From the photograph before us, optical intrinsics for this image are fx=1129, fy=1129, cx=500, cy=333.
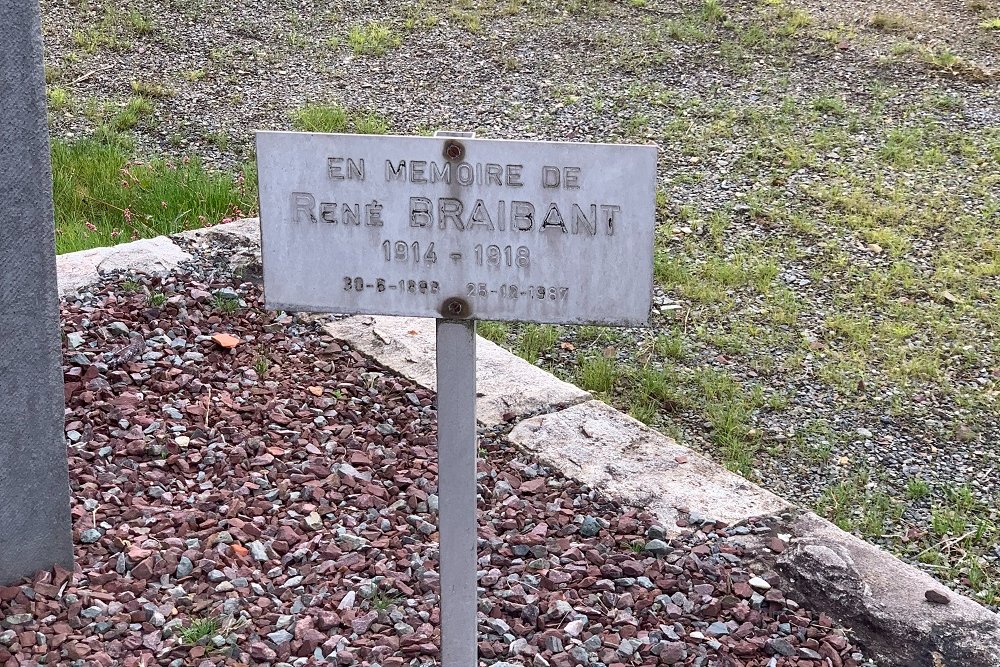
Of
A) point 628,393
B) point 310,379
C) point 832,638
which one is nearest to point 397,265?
point 832,638

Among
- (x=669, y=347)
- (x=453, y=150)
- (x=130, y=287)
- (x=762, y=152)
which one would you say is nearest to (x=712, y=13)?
(x=762, y=152)

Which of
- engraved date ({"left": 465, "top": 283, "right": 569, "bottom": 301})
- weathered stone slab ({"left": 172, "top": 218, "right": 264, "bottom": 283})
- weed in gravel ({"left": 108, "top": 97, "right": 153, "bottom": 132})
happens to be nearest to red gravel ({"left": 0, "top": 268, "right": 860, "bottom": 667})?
weathered stone slab ({"left": 172, "top": 218, "right": 264, "bottom": 283})

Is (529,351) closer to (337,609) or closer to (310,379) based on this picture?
(310,379)

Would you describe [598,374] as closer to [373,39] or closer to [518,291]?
[518,291]

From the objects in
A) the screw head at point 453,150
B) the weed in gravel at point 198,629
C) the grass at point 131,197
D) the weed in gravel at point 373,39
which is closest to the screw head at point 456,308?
the screw head at point 453,150

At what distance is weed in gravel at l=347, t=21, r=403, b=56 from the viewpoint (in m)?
7.82

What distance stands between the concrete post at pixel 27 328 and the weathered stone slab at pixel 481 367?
4.35ft

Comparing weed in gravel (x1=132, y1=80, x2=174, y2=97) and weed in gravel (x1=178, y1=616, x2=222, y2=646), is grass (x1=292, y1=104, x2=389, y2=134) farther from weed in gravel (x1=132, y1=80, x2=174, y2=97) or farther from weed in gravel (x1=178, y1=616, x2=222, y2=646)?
weed in gravel (x1=178, y1=616, x2=222, y2=646)

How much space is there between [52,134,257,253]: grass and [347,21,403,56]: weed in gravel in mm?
2232

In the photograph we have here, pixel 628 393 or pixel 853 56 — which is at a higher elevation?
pixel 853 56

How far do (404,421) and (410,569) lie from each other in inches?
31.7

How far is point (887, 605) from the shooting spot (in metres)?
2.71

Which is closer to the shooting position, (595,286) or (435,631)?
(595,286)

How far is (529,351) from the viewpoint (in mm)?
4488
